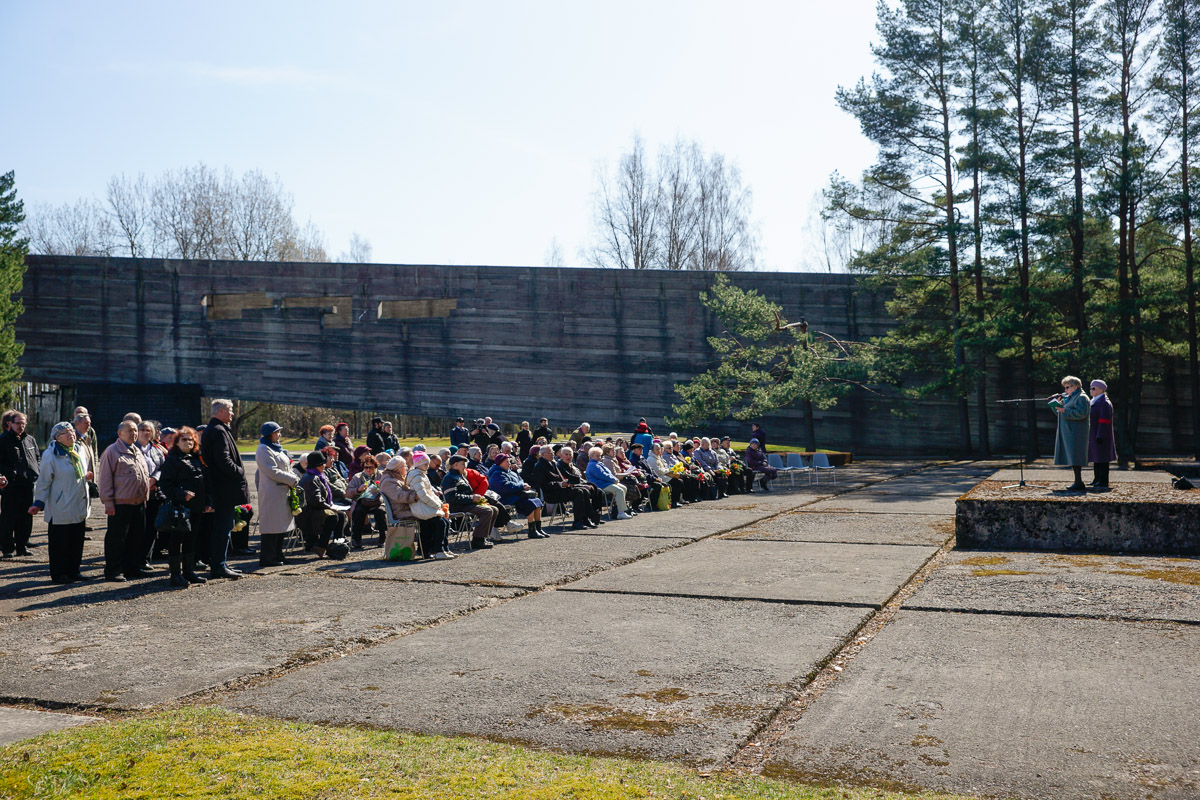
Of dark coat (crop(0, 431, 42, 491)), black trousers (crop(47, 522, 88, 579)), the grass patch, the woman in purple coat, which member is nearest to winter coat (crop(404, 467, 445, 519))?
black trousers (crop(47, 522, 88, 579))

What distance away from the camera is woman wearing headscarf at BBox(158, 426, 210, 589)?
25.2ft

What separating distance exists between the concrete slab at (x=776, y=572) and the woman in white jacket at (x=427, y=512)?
1986 mm

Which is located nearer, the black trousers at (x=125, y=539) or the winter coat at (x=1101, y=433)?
the black trousers at (x=125, y=539)

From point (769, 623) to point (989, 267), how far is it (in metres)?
20.1

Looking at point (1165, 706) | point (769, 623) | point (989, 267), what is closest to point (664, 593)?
point (769, 623)

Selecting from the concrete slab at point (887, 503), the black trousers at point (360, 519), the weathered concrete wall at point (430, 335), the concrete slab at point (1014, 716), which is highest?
the weathered concrete wall at point (430, 335)

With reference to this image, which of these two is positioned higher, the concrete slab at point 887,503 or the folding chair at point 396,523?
the folding chair at point 396,523

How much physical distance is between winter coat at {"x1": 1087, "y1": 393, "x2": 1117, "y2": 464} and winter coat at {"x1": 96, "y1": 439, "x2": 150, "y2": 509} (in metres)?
9.59

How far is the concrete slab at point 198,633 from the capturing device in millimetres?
4898

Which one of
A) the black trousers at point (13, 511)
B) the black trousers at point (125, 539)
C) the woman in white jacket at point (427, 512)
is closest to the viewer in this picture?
the black trousers at point (125, 539)

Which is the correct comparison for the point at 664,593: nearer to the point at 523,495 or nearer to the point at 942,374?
the point at 523,495

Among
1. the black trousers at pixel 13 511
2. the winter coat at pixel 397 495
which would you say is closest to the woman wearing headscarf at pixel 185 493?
the winter coat at pixel 397 495

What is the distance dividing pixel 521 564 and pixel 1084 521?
18.2ft

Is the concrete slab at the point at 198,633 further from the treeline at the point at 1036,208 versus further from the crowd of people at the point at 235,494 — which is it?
the treeline at the point at 1036,208
